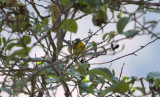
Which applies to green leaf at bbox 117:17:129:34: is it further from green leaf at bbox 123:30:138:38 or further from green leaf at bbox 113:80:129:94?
green leaf at bbox 113:80:129:94

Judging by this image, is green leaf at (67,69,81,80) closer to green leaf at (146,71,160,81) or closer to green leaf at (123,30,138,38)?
green leaf at (146,71,160,81)

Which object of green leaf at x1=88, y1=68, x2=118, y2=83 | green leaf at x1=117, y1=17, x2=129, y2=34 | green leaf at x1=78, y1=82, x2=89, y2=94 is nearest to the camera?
green leaf at x1=117, y1=17, x2=129, y2=34

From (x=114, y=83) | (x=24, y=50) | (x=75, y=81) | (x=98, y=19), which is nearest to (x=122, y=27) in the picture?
(x=98, y=19)

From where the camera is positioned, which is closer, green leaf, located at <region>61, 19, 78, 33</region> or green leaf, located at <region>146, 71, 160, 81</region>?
green leaf, located at <region>61, 19, 78, 33</region>

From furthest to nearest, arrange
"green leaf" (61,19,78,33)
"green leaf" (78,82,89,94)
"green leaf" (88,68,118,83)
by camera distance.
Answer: "green leaf" (78,82,89,94), "green leaf" (88,68,118,83), "green leaf" (61,19,78,33)

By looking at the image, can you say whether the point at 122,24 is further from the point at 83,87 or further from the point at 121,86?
the point at 83,87

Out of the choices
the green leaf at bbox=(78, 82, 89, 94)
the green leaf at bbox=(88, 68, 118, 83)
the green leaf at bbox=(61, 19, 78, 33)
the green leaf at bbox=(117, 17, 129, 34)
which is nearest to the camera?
the green leaf at bbox=(117, 17, 129, 34)

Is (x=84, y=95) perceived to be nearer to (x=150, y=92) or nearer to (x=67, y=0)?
(x=150, y=92)

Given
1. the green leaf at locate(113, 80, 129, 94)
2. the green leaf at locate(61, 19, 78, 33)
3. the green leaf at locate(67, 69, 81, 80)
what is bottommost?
the green leaf at locate(113, 80, 129, 94)

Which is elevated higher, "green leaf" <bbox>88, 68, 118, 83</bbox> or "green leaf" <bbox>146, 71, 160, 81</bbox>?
"green leaf" <bbox>88, 68, 118, 83</bbox>

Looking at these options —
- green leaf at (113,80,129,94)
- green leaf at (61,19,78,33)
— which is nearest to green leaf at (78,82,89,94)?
green leaf at (113,80,129,94)

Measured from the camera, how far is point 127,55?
135 cm

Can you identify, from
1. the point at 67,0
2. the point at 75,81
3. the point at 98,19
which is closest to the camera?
the point at 98,19

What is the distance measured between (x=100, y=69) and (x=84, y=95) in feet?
0.91
